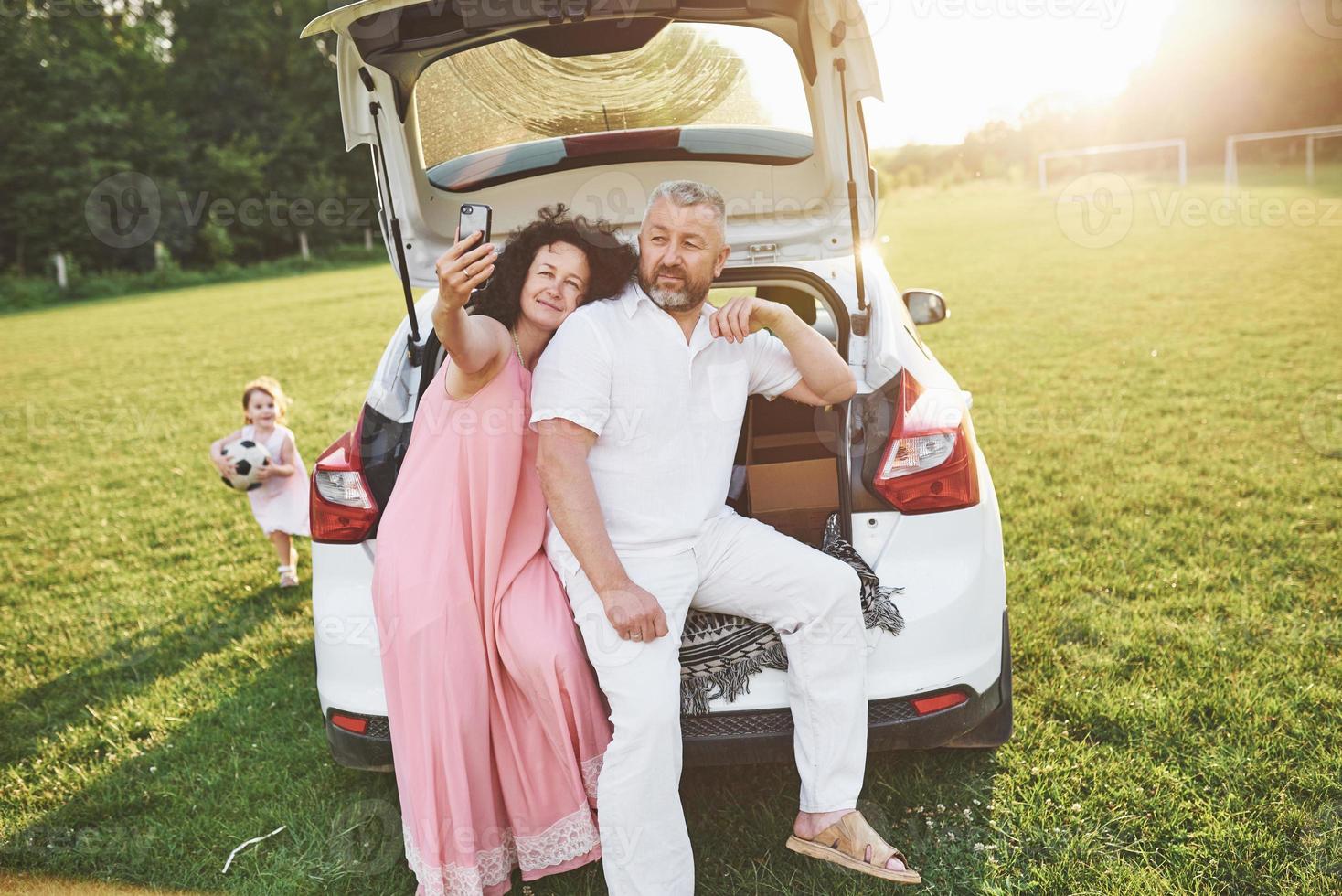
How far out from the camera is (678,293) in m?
2.47

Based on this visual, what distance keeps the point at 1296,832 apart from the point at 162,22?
51.1 meters

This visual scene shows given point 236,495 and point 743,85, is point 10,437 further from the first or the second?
point 743,85

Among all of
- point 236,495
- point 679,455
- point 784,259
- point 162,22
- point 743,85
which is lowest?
point 236,495

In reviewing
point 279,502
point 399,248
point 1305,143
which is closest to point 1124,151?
point 1305,143

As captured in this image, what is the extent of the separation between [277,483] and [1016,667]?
3.51m

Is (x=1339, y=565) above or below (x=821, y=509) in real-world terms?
below

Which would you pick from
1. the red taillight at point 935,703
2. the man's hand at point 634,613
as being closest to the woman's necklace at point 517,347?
the man's hand at point 634,613

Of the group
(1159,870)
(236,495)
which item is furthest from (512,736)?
(236,495)

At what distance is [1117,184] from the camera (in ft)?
96.7

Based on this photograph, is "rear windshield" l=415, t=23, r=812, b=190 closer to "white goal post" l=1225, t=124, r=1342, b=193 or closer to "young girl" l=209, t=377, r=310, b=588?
"young girl" l=209, t=377, r=310, b=588

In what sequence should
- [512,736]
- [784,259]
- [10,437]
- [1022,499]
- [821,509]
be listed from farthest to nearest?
[10,437], [1022,499], [784,259], [821,509], [512,736]

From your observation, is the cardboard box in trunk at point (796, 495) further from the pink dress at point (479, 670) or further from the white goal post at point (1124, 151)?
the white goal post at point (1124, 151)

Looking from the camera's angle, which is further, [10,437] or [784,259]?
[10,437]

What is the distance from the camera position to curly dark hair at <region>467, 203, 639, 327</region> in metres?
2.52
